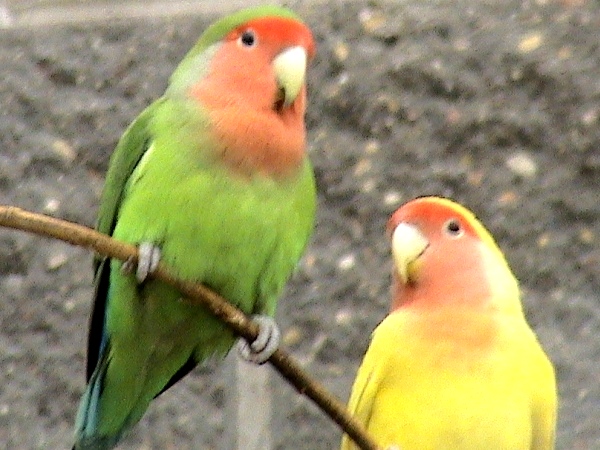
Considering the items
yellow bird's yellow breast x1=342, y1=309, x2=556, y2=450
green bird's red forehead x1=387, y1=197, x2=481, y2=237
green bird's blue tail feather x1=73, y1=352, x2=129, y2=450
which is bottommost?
green bird's blue tail feather x1=73, y1=352, x2=129, y2=450

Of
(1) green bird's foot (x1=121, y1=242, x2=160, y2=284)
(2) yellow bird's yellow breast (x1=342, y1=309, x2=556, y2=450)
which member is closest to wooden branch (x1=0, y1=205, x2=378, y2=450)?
(1) green bird's foot (x1=121, y1=242, x2=160, y2=284)

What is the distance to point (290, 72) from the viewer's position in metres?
0.85

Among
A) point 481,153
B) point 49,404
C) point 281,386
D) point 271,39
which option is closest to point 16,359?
point 49,404

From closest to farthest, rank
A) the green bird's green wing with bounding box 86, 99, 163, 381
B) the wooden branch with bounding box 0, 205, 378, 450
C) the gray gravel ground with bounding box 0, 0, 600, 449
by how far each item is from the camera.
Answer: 1. the wooden branch with bounding box 0, 205, 378, 450
2. the green bird's green wing with bounding box 86, 99, 163, 381
3. the gray gravel ground with bounding box 0, 0, 600, 449

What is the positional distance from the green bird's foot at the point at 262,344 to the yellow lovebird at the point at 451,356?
0.12 meters

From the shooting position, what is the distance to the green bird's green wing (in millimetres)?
865

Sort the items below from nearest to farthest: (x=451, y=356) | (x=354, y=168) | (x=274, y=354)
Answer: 1. (x=274, y=354)
2. (x=451, y=356)
3. (x=354, y=168)

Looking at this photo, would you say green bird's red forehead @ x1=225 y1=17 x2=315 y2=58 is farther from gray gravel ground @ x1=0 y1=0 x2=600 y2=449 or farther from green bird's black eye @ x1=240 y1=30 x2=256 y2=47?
gray gravel ground @ x1=0 y1=0 x2=600 y2=449

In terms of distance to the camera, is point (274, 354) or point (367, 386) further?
point (367, 386)

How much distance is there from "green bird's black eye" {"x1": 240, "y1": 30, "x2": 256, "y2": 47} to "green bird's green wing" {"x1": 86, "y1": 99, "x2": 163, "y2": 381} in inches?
4.1

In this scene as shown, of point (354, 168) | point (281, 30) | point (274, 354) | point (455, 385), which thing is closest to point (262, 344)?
point (274, 354)

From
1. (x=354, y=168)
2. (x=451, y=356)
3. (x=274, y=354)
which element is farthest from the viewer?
(x=354, y=168)

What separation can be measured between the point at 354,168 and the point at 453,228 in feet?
0.85

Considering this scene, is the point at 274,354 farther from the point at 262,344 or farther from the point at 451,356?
the point at 451,356
